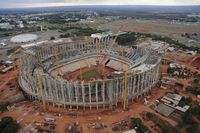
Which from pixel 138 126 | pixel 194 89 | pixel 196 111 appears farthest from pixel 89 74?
pixel 196 111

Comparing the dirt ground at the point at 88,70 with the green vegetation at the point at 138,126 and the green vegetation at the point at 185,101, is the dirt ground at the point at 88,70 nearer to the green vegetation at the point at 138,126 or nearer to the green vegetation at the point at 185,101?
the green vegetation at the point at 185,101

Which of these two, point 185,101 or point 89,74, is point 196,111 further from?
point 89,74

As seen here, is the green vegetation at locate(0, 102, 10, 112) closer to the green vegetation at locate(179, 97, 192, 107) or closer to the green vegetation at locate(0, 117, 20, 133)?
the green vegetation at locate(0, 117, 20, 133)

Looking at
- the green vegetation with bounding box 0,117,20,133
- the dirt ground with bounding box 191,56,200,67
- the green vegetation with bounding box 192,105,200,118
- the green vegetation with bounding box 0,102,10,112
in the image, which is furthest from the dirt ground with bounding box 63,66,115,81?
the dirt ground with bounding box 191,56,200,67

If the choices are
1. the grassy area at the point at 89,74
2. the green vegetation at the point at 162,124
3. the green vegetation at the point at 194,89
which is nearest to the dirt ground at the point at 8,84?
the grassy area at the point at 89,74

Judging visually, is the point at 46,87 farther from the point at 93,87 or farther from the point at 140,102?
the point at 140,102

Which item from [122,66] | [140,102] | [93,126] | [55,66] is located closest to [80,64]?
[55,66]
